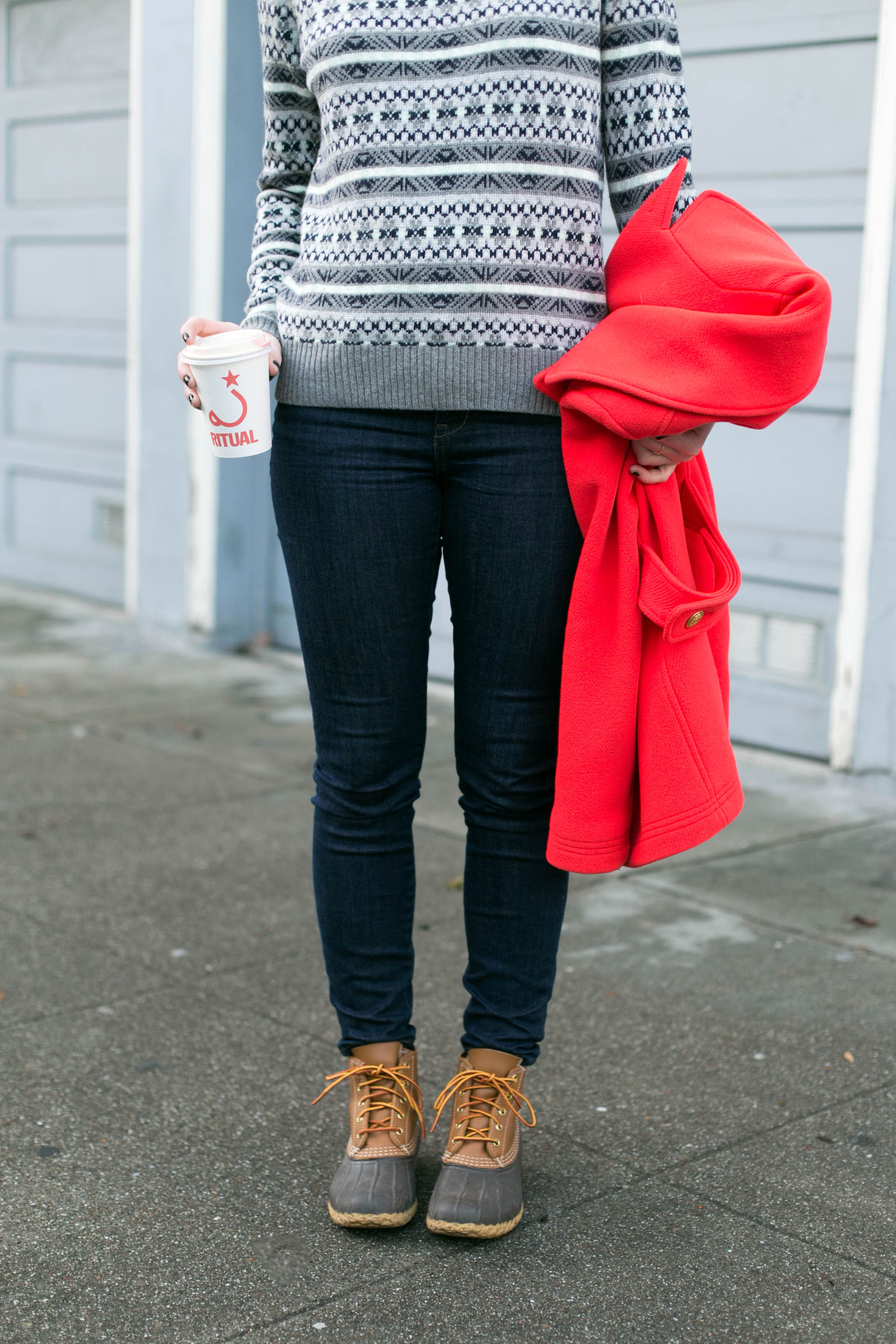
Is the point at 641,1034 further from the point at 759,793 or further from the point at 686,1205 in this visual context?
the point at 759,793

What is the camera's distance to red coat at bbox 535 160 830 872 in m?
1.70

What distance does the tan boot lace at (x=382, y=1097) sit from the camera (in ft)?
6.57

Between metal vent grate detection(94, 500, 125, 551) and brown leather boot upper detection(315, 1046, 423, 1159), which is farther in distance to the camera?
metal vent grate detection(94, 500, 125, 551)

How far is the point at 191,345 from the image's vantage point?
5.97 ft

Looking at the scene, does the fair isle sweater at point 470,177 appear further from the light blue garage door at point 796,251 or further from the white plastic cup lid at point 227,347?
the light blue garage door at point 796,251

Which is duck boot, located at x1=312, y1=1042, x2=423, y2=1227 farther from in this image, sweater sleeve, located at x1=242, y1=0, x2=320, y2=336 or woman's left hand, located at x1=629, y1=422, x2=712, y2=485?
sweater sleeve, located at x1=242, y1=0, x2=320, y2=336

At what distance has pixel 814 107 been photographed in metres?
4.12

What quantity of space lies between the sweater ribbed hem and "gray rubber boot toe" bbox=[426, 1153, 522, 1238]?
40.0 inches

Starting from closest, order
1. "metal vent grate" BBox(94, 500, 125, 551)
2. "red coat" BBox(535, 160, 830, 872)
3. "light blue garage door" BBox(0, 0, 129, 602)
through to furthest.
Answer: "red coat" BBox(535, 160, 830, 872) < "light blue garage door" BBox(0, 0, 129, 602) < "metal vent grate" BBox(94, 500, 125, 551)

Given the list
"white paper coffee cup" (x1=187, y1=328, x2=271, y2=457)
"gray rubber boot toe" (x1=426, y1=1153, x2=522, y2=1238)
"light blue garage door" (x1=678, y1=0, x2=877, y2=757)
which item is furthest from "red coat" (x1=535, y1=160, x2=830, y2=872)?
"light blue garage door" (x1=678, y1=0, x2=877, y2=757)

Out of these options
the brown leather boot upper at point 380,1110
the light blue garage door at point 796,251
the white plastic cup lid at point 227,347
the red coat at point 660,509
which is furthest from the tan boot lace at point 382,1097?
the light blue garage door at point 796,251

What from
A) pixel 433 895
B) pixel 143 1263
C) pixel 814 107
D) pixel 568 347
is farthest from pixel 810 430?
pixel 143 1263

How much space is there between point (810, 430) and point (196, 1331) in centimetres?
323

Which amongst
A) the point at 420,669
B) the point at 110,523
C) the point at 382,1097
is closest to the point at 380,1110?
the point at 382,1097
